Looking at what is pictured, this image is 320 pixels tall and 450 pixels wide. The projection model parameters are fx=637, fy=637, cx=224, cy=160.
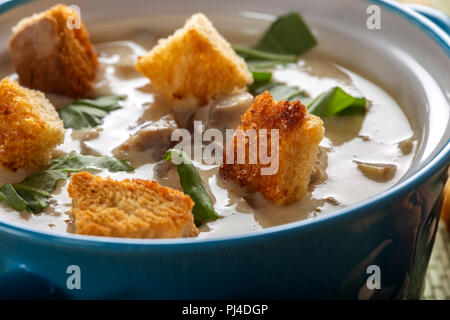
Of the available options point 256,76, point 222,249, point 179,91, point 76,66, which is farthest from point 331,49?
point 222,249

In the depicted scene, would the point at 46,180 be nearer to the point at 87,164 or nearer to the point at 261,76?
the point at 87,164

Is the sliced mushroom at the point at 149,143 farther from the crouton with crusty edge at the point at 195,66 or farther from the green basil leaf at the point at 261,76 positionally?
the green basil leaf at the point at 261,76

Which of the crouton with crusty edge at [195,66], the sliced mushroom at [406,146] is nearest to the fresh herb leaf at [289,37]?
the crouton with crusty edge at [195,66]

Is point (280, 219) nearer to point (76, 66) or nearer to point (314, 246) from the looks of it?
point (314, 246)

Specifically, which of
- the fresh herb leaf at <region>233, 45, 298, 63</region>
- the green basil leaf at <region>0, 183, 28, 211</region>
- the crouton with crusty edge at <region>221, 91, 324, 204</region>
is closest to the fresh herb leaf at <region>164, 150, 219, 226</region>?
the crouton with crusty edge at <region>221, 91, 324, 204</region>

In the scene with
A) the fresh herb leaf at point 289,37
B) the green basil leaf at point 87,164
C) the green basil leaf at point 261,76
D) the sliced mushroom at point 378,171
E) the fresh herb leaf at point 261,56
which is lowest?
the sliced mushroom at point 378,171

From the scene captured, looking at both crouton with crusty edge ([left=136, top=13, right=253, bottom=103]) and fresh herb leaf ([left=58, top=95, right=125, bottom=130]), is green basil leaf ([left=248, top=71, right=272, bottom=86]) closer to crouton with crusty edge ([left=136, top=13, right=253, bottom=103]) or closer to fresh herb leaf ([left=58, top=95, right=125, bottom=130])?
crouton with crusty edge ([left=136, top=13, right=253, bottom=103])

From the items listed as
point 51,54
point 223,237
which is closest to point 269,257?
point 223,237
